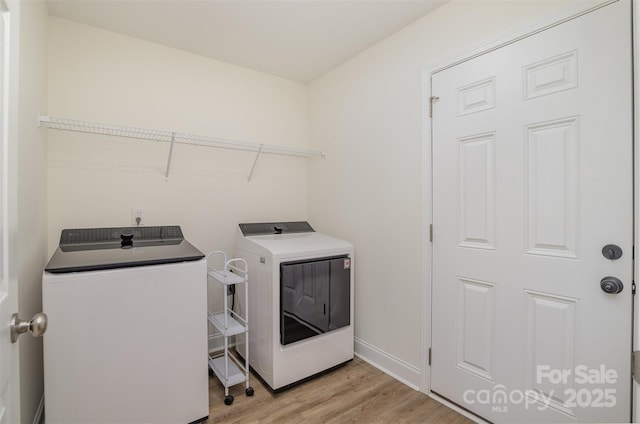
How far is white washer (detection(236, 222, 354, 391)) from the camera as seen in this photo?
77.4 inches

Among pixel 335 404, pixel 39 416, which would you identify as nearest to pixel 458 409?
pixel 335 404

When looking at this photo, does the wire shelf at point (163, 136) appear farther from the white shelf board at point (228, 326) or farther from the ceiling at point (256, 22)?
the white shelf board at point (228, 326)

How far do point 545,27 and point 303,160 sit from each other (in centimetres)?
203

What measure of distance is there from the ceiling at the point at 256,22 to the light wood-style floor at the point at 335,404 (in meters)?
2.39

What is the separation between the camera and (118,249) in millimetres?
1742

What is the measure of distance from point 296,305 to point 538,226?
4.66 feet

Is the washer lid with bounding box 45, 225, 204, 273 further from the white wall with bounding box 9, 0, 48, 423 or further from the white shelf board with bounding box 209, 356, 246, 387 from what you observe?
the white shelf board with bounding box 209, 356, 246, 387

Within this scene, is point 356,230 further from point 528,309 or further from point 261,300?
point 528,309

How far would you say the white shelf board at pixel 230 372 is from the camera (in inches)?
74.5

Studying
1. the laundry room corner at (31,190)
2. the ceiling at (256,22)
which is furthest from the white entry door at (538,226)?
the laundry room corner at (31,190)

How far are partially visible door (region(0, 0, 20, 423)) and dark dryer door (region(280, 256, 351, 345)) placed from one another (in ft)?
4.26

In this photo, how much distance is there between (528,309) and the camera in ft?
4.99

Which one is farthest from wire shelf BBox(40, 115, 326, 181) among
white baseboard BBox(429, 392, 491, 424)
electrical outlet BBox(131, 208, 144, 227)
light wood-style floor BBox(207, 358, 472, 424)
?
white baseboard BBox(429, 392, 491, 424)

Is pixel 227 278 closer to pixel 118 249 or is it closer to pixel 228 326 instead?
pixel 228 326
